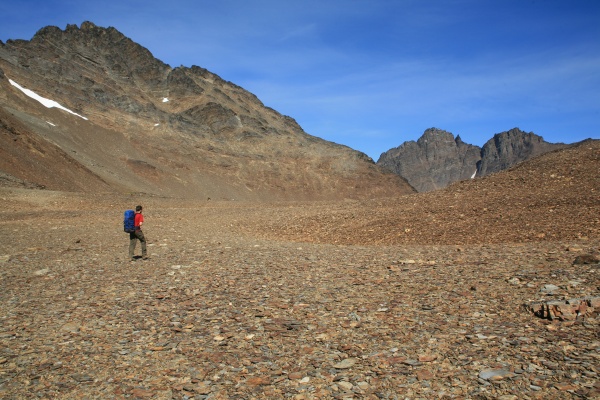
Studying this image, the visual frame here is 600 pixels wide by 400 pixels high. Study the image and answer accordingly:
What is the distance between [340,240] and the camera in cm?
1828

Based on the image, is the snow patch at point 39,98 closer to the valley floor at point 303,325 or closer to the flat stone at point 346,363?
the valley floor at point 303,325

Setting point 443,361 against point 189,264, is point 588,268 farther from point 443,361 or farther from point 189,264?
point 189,264

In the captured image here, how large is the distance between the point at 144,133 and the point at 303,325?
92216 mm

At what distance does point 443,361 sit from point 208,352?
3.26m

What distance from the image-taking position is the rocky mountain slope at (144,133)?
200 ft

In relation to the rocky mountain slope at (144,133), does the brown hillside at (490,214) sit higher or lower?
lower

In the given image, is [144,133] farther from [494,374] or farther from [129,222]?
[494,374]

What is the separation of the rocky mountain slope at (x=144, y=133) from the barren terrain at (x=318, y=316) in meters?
33.7

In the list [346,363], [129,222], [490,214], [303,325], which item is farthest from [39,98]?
[346,363]

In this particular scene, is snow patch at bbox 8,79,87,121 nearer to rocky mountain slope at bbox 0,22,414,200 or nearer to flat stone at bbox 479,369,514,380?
rocky mountain slope at bbox 0,22,414,200

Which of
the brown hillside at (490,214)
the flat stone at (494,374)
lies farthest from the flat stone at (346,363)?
the brown hillside at (490,214)

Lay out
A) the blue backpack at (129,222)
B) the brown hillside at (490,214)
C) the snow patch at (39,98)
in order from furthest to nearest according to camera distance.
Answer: the snow patch at (39,98), the brown hillside at (490,214), the blue backpack at (129,222)

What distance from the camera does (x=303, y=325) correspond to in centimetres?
747

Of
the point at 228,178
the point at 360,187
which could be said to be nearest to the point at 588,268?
the point at 228,178
